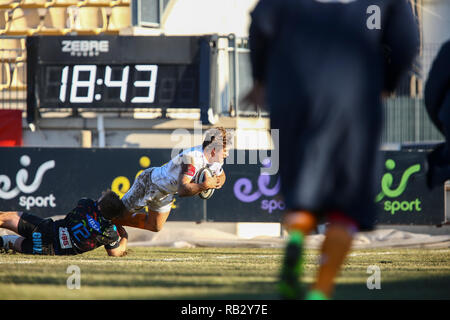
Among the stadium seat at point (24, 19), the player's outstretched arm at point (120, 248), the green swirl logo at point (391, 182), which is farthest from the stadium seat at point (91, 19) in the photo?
the player's outstretched arm at point (120, 248)

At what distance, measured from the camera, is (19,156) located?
12641mm

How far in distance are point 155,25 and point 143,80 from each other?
11.8 feet

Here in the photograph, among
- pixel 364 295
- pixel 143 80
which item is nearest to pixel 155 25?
pixel 143 80

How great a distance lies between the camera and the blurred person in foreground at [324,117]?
3.49 m

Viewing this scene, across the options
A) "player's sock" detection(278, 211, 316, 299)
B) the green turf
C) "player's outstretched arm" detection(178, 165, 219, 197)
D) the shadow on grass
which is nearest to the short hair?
"player's outstretched arm" detection(178, 165, 219, 197)

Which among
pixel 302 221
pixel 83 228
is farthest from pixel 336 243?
pixel 83 228

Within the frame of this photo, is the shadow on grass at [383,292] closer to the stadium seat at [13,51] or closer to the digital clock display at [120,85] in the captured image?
the digital clock display at [120,85]

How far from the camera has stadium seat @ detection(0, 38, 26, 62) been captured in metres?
16.6

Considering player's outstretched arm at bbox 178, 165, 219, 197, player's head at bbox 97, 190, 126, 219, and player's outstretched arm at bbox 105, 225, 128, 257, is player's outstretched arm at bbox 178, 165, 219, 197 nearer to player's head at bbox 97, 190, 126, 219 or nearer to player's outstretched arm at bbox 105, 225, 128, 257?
player's head at bbox 97, 190, 126, 219

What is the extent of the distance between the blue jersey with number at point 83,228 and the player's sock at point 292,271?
16.2ft

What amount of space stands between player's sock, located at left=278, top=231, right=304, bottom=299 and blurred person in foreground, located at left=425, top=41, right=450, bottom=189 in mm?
2862

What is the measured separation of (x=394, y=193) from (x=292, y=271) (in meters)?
9.52

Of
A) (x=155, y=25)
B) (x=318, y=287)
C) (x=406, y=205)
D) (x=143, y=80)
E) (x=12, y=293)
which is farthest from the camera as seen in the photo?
(x=155, y=25)
